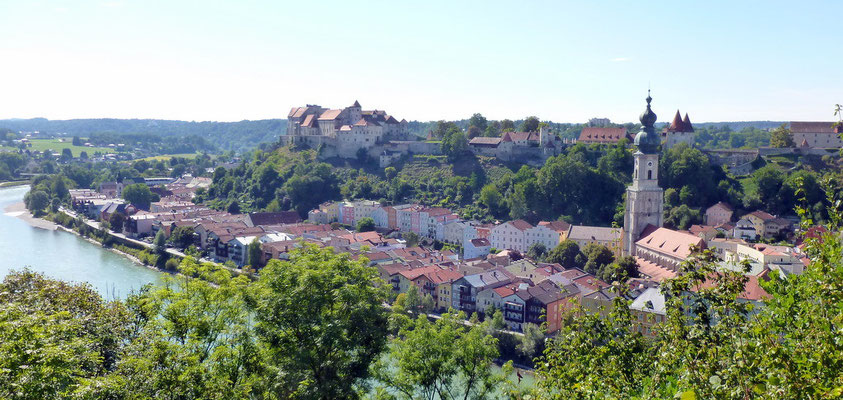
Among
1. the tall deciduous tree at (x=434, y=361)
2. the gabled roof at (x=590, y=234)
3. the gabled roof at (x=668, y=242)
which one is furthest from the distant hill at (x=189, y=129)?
the tall deciduous tree at (x=434, y=361)

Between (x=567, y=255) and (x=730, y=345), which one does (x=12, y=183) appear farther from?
(x=730, y=345)

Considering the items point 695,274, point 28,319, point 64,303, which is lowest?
point 64,303

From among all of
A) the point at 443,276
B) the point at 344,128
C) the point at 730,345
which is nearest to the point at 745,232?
the point at 443,276

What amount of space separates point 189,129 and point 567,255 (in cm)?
13542

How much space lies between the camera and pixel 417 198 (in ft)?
111

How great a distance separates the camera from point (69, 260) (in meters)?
26.4

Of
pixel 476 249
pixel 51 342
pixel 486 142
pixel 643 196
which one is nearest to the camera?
pixel 51 342

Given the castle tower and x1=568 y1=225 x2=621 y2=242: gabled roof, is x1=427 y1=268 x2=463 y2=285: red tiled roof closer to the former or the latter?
x1=568 y1=225 x2=621 y2=242: gabled roof

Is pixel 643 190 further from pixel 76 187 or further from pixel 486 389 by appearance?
pixel 76 187

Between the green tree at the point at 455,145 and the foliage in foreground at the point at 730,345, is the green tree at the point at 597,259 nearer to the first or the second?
the green tree at the point at 455,145

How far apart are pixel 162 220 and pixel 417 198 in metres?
12.1

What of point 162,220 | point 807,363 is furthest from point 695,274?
point 162,220

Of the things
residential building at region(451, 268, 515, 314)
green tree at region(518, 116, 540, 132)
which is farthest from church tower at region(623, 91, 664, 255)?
green tree at region(518, 116, 540, 132)

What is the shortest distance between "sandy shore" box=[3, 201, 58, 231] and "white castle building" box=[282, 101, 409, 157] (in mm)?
14572
